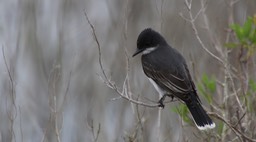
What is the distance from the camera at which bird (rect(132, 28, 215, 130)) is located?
5746 millimetres

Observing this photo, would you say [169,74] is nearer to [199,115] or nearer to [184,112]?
[184,112]

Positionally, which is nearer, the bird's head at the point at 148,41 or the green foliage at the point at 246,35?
the green foliage at the point at 246,35

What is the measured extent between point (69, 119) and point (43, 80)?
690 mm

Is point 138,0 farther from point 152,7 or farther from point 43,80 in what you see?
point 43,80

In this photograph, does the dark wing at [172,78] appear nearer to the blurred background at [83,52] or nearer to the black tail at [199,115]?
the black tail at [199,115]

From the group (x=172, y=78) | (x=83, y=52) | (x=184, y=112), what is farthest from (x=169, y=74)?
(x=83, y=52)

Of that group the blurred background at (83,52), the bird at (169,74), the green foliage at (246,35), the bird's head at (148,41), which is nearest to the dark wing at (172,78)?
the bird at (169,74)

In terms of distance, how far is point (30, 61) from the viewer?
29.4ft

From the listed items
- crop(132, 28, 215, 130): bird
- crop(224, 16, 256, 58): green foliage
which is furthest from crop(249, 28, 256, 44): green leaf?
crop(132, 28, 215, 130): bird

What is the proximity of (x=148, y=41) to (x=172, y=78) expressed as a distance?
20.9 inches

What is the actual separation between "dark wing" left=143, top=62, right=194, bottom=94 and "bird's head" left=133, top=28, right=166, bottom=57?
167mm

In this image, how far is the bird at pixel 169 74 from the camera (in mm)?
5746

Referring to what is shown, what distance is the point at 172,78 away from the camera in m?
6.20

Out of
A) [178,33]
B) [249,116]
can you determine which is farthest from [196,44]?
[249,116]
